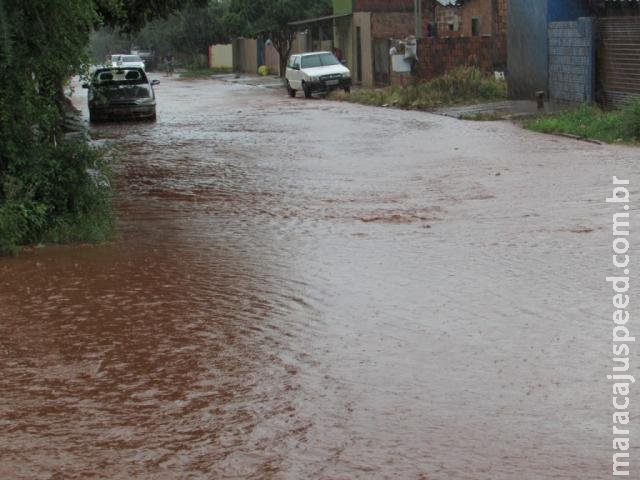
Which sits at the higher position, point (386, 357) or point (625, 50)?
point (625, 50)

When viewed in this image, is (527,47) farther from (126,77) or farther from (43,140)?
(43,140)

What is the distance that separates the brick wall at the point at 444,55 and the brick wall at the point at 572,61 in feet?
30.0

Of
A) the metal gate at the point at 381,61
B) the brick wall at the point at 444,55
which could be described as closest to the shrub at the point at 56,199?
the brick wall at the point at 444,55

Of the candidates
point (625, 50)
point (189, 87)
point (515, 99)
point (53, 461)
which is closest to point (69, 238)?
point (53, 461)

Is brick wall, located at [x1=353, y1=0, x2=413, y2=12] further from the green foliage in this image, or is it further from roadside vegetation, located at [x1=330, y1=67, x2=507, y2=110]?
the green foliage

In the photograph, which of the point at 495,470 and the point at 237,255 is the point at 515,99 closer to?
the point at 237,255

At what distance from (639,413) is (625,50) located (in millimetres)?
18725

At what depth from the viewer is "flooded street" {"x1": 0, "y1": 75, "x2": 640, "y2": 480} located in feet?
19.0

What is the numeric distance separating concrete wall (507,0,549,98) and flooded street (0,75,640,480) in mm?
13239

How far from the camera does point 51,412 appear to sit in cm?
652

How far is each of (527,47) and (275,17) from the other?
28.0 m

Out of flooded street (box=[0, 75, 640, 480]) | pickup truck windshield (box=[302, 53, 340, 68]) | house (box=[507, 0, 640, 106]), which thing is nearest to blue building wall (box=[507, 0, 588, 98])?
house (box=[507, 0, 640, 106])

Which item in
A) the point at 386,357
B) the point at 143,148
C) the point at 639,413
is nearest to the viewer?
the point at 639,413

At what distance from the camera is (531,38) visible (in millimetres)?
29375
